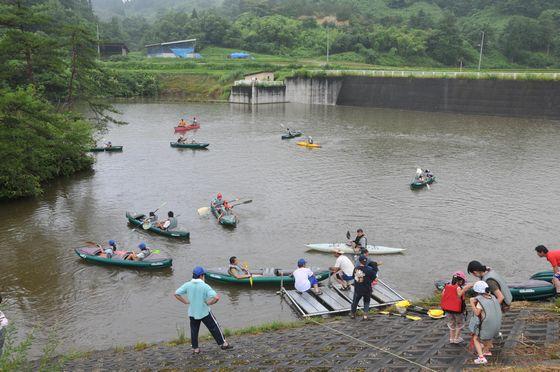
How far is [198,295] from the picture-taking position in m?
11.6

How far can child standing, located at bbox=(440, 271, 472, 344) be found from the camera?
1188 cm

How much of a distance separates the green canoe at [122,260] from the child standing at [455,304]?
1244cm

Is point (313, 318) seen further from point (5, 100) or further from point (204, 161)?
point (204, 161)

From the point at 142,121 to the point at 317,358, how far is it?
187 feet

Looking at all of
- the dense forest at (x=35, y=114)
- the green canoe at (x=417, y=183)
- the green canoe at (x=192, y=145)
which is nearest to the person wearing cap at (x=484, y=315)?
the green canoe at (x=417, y=183)

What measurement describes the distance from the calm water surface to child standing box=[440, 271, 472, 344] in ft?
21.1

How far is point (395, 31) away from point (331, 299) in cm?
11162

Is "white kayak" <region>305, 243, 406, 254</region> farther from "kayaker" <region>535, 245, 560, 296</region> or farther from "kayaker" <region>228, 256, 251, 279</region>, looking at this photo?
"kayaker" <region>535, 245, 560, 296</region>

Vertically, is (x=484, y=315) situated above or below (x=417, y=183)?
above

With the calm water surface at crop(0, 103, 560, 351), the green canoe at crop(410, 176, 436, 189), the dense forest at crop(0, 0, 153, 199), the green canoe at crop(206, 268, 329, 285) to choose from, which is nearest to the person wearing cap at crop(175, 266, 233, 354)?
the calm water surface at crop(0, 103, 560, 351)

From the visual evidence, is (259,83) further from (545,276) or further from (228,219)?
(545,276)

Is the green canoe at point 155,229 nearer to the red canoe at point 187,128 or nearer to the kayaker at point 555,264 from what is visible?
the kayaker at point 555,264

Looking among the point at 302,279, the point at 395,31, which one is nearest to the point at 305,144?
the point at 302,279

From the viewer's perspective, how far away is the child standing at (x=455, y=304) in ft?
39.0
